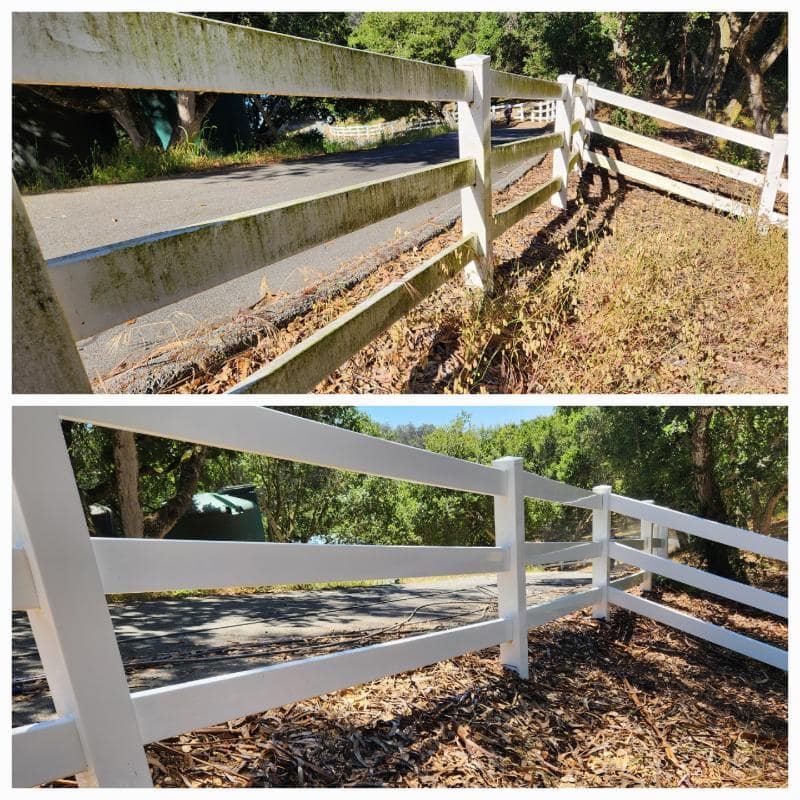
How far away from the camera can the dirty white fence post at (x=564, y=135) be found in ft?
19.4

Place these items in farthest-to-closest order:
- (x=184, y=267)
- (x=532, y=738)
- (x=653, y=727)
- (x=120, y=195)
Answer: (x=120, y=195) → (x=653, y=727) → (x=532, y=738) → (x=184, y=267)

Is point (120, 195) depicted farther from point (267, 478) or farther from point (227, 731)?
point (227, 731)

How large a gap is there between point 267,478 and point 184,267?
640 centimetres

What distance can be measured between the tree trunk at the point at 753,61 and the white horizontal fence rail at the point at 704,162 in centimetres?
476

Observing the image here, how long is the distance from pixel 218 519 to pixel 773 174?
6.35 meters

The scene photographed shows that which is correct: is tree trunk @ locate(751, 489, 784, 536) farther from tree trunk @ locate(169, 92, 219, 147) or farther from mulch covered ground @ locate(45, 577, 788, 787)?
tree trunk @ locate(169, 92, 219, 147)

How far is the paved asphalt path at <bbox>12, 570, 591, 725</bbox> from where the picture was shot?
6.63 ft

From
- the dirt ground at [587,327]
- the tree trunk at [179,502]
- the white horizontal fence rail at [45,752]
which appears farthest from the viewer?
the tree trunk at [179,502]

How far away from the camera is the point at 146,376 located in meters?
2.17

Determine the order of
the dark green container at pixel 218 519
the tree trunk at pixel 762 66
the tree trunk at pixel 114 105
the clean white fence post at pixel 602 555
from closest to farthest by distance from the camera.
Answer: the clean white fence post at pixel 602 555, the dark green container at pixel 218 519, the tree trunk at pixel 114 105, the tree trunk at pixel 762 66

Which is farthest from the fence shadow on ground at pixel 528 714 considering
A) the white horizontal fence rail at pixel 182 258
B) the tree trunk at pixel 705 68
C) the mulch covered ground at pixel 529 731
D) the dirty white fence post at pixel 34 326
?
the tree trunk at pixel 705 68

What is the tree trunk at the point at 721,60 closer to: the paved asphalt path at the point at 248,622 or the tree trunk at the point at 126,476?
the paved asphalt path at the point at 248,622

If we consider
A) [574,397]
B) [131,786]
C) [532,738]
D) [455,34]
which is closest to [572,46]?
[455,34]

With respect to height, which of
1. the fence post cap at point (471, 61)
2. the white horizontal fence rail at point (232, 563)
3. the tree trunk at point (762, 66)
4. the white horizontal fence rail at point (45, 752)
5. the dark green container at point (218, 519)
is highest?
the tree trunk at point (762, 66)
